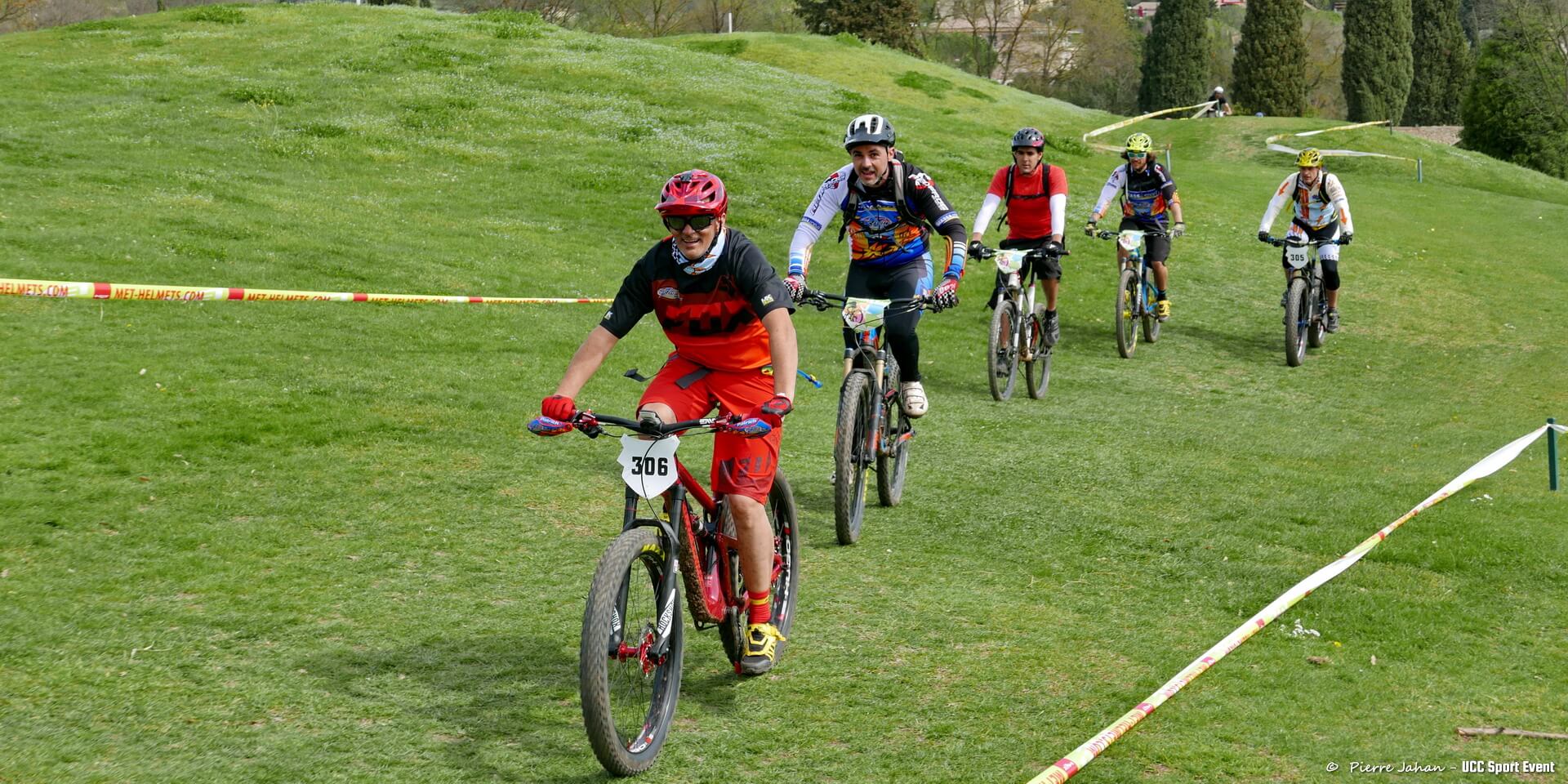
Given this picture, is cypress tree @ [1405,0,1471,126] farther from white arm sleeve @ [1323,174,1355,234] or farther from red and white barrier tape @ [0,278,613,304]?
red and white barrier tape @ [0,278,613,304]

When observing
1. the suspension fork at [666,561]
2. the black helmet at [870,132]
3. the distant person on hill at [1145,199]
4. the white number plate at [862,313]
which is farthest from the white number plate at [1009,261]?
the suspension fork at [666,561]

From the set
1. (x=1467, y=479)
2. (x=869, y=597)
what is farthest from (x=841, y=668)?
(x=1467, y=479)

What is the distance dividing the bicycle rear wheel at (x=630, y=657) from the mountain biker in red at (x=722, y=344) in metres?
0.57

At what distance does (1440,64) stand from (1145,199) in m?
60.9

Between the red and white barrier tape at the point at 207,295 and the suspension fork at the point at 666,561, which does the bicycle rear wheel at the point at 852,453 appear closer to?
Answer: the suspension fork at the point at 666,561

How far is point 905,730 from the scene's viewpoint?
5641 mm

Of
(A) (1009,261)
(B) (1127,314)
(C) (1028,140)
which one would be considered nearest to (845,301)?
(A) (1009,261)

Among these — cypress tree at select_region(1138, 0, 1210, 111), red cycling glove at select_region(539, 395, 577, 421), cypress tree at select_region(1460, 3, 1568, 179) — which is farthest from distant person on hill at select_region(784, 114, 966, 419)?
cypress tree at select_region(1138, 0, 1210, 111)

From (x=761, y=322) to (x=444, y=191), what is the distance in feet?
54.8

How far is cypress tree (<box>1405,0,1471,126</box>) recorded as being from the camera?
67812mm

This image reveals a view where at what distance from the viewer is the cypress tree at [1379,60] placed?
6444 cm

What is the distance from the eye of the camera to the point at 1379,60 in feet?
211

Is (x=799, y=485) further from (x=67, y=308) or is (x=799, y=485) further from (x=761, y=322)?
(x=67, y=308)

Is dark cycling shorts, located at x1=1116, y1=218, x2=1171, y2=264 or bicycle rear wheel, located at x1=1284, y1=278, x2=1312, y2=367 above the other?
dark cycling shorts, located at x1=1116, y1=218, x2=1171, y2=264
